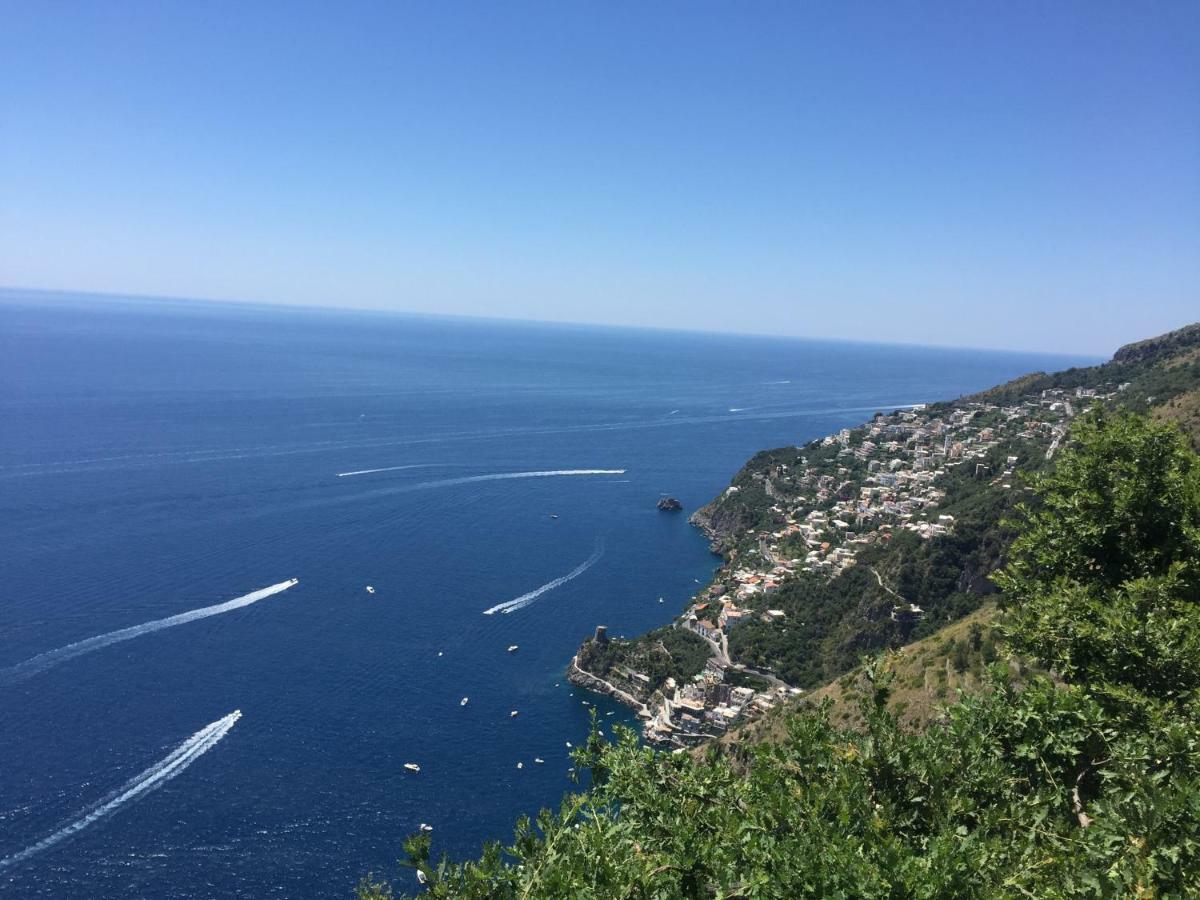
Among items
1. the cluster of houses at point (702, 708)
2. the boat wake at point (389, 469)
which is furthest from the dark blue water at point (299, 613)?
the cluster of houses at point (702, 708)

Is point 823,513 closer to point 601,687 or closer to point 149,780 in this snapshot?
point 601,687

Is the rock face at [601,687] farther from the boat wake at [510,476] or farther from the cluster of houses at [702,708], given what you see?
the boat wake at [510,476]

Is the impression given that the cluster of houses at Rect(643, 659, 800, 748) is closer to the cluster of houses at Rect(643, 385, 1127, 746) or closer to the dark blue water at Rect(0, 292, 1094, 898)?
the cluster of houses at Rect(643, 385, 1127, 746)

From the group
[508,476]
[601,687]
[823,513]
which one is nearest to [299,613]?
[601,687]

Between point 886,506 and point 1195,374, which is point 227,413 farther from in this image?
point 1195,374

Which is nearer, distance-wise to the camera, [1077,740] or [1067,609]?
[1077,740]

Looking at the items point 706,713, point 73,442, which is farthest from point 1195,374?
point 73,442
